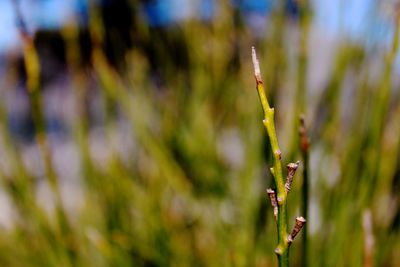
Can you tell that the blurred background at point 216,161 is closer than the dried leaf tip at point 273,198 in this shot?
No

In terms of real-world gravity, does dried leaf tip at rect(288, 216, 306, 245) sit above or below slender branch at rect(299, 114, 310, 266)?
below

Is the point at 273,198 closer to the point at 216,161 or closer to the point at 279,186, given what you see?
the point at 279,186

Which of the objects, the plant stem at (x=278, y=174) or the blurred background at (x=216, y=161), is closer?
the plant stem at (x=278, y=174)

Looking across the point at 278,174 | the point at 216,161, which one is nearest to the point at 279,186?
the point at 278,174

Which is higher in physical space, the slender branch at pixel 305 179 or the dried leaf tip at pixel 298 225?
the slender branch at pixel 305 179

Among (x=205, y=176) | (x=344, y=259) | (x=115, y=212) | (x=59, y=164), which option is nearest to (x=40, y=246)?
(x=115, y=212)

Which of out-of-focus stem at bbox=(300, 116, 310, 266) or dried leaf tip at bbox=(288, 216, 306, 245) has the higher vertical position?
out-of-focus stem at bbox=(300, 116, 310, 266)

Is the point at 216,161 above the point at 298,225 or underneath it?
above

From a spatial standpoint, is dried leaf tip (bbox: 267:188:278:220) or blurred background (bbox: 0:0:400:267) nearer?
dried leaf tip (bbox: 267:188:278:220)

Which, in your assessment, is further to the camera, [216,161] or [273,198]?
[216,161]

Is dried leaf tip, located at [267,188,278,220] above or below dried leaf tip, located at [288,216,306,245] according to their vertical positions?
above

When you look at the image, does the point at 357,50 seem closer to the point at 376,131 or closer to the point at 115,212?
the point at 376,131
